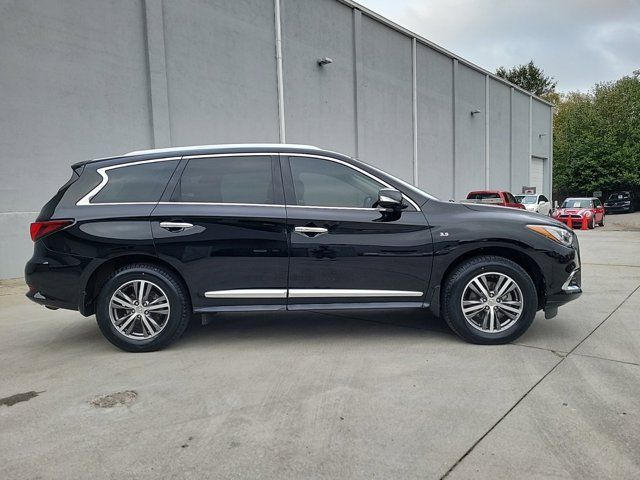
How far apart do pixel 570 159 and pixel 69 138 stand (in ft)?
130

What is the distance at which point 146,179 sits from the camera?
15.3 feet

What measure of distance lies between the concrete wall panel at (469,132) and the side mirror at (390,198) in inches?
831

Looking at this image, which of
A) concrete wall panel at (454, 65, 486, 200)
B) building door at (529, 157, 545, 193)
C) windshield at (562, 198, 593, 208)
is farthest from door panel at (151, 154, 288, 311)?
building door at (529, 157, 545, 193)

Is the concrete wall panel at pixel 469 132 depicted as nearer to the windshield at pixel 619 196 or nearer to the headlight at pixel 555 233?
the windshield at pixel 619 196

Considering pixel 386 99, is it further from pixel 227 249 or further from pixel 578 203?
pixel 227 249

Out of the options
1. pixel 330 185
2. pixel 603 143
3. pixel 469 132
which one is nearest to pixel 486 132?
pixel 469 132

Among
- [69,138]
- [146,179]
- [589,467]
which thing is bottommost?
[589,467]

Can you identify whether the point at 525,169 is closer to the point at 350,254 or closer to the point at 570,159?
the point at 570,159

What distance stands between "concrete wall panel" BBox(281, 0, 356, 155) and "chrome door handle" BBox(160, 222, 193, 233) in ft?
35.9

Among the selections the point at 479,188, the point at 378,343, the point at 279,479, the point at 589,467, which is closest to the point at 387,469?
the point at 279,479

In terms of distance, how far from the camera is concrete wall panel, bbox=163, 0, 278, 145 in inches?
473

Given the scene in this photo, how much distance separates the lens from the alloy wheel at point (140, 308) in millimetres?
4500

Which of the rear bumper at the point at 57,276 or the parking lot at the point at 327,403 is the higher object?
the rear bumper at the point at 57,276

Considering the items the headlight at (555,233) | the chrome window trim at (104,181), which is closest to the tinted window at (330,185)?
the chrome window trim at (104,181)
